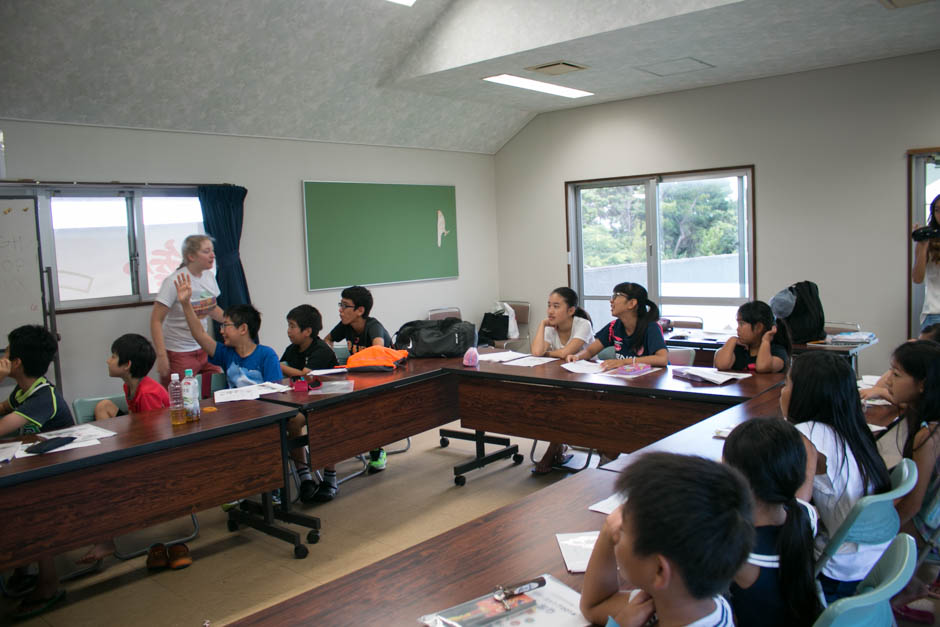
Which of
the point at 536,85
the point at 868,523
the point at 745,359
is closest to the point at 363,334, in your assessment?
the point at 745,359

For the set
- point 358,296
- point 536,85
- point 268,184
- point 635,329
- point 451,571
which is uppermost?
point 536,85

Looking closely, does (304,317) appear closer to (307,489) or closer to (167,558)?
(307,489)

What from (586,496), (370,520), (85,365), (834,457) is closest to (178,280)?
(85,365)

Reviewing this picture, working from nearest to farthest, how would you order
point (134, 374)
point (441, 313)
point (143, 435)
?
1. point (143, 435)
2. point (134, 374)
3. point (441, 313)

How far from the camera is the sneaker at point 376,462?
187 inches

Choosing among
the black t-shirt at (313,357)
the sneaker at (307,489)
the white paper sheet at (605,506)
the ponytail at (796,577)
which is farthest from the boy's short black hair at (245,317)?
the ponytail at (796,577)

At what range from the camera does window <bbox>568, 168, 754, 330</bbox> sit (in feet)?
22.6

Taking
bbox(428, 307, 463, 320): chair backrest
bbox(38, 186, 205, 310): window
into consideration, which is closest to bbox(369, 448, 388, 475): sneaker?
bbox(38, 186, 205, 310): window

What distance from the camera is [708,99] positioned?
672cm

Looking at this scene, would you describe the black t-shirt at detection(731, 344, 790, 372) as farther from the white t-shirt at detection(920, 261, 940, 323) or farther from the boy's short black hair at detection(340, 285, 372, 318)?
the boy's short black hair at detection(340, 285, 372, 318)

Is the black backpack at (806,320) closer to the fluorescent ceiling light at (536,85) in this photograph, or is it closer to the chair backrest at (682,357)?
the chair backrest at (682,357)

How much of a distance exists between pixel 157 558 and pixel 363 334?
188cm

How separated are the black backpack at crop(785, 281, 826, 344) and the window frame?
1619 mm

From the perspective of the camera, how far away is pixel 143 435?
3.02 meters
